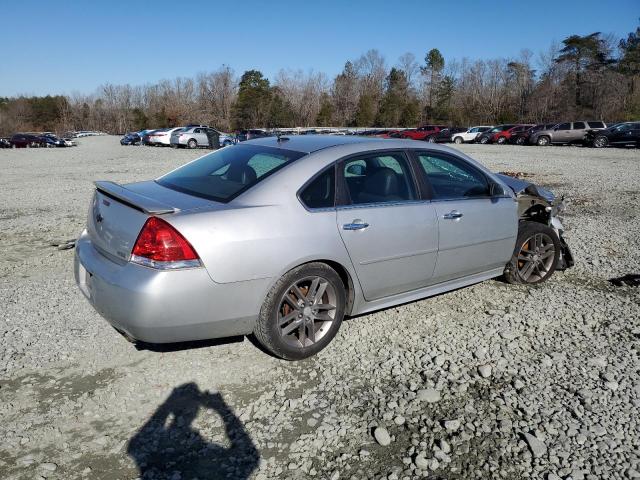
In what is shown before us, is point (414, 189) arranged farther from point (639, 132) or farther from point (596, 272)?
point (639, 132)

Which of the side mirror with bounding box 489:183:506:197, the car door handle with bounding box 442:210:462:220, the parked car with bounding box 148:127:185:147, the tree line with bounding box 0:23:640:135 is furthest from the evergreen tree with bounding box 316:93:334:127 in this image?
the car door handle with bounding box 442:210:462:220

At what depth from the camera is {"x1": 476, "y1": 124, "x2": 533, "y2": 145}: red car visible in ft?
129

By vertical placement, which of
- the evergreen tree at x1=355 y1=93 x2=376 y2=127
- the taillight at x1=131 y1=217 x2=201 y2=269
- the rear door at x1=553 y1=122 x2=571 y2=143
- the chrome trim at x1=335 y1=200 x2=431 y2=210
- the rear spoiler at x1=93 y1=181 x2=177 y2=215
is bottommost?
the taillight at x1=131 y1=217 x2=201 y2=269

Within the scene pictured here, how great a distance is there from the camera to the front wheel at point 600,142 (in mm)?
30431

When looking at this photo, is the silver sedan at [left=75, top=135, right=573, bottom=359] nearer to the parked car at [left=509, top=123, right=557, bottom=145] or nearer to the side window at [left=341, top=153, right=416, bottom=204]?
the side window at [left=341, top=153, right=416, bottom=204]

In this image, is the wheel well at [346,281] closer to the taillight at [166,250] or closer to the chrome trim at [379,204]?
the chrome trim at [379,204]

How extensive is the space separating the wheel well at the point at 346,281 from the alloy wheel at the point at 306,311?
0.14 metres

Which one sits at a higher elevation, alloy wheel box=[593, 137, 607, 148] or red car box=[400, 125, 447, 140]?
red car box=[400, 125, 447, 140]

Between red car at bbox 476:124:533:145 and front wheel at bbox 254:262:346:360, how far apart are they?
3837 centimetres

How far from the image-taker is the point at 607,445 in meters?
2.79

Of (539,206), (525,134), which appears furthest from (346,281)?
(525,134)

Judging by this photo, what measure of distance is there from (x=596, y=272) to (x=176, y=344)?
4579 millimetres

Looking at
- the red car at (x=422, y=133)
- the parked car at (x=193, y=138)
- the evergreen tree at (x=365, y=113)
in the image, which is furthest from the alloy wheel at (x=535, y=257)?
the evergreen tree at (x=365, y=113)

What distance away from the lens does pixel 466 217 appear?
14.4 ft
